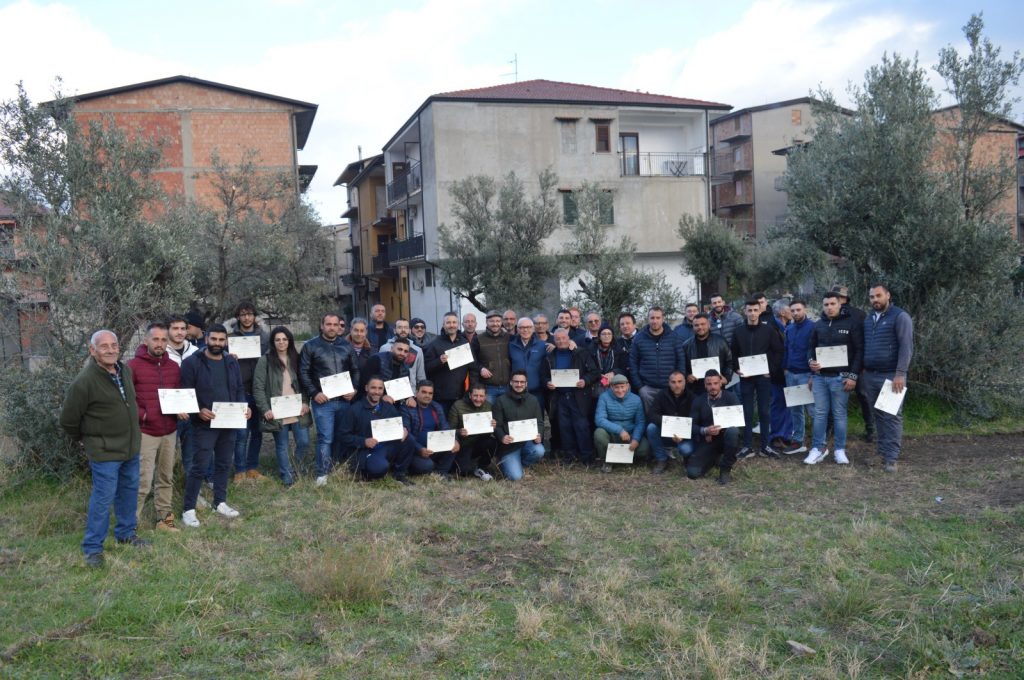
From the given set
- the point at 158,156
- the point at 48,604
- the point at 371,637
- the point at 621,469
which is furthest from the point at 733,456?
the point at 158,156

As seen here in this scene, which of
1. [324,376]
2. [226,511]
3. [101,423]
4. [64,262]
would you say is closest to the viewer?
[101,423]

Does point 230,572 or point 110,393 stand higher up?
point 110,393

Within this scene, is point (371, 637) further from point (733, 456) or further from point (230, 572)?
point (733, 456)

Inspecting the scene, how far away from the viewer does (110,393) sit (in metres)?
6.70

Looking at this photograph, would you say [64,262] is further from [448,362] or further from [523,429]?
[523,429]

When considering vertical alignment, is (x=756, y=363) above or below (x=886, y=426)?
above

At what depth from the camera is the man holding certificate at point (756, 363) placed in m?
10.6

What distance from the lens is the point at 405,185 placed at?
127 ft

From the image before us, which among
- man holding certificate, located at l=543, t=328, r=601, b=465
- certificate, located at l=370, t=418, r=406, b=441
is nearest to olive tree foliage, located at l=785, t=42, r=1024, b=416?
man holding certificate, located at l=543, t=328, r=601, b=465

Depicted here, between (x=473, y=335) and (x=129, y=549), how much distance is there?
5184 mm

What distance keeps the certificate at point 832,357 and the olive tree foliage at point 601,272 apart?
21.5 ft

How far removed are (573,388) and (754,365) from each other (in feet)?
7.82

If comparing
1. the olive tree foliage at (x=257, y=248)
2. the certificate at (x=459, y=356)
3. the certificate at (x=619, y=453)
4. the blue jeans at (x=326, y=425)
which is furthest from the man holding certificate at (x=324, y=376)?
the olive tree foliage at (x=257, y=248)

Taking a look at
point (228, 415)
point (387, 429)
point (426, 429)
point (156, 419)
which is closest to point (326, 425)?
point (387, 429)
